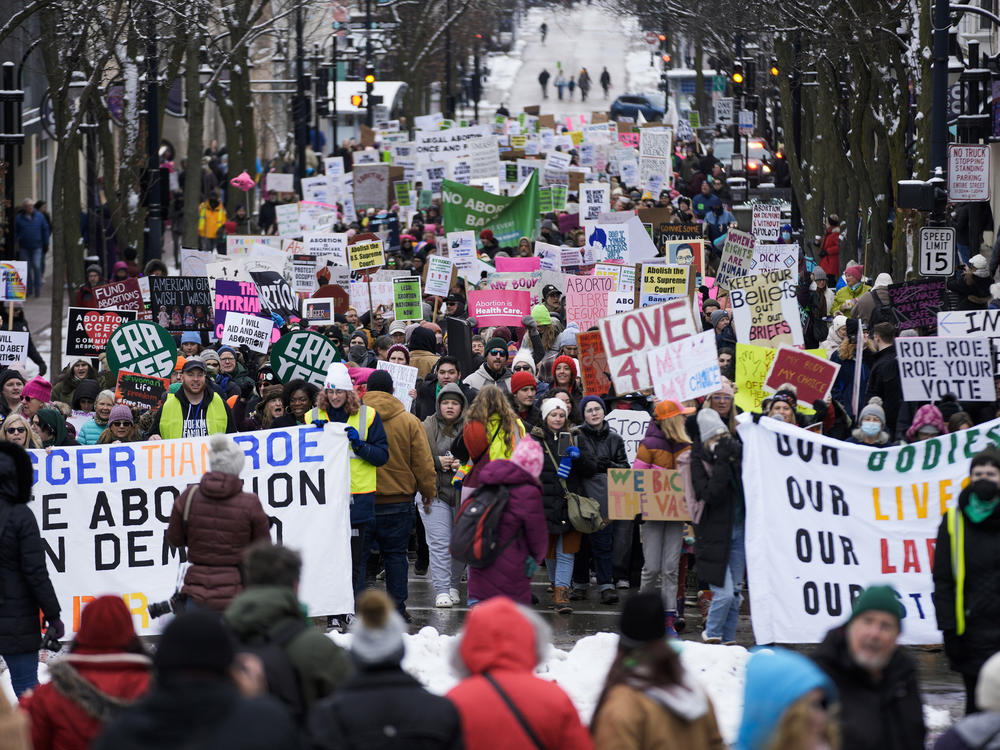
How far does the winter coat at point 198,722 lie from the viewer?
415cm

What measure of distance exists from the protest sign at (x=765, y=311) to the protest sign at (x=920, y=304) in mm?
1049

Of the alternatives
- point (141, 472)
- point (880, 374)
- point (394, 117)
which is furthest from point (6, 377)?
point (394, 117)

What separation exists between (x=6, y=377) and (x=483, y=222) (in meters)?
16.0

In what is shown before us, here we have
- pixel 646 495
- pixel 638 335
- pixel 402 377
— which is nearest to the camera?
pixel 646 495

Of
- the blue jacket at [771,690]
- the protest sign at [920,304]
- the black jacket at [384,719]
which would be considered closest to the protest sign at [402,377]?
the protest sign at [920,304]

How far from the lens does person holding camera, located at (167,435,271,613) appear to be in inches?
331

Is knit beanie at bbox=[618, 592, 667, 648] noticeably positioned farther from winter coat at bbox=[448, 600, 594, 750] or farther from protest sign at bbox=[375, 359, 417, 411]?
protest sign at bbox=[375, 359, 417, 411]

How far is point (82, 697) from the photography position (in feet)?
18.5

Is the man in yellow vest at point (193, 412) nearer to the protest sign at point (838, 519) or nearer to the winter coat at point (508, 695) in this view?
the protest sign at point (838, 519)

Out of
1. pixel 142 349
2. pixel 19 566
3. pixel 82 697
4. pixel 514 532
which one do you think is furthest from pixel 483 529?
pixel 142 349

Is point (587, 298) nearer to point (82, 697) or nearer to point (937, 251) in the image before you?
point (937, 251)

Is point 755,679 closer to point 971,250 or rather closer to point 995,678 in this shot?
point 995,678

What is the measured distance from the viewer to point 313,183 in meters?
32.5

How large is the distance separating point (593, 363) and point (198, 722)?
31.0 ft
